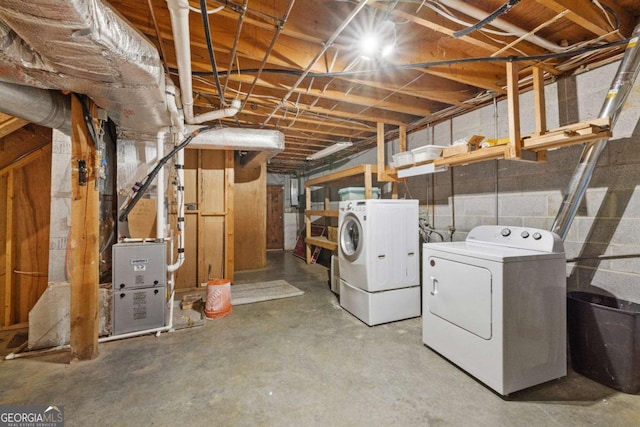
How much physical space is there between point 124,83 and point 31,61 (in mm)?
418

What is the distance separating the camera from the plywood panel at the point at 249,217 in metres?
5.25

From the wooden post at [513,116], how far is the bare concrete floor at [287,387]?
5.68ft

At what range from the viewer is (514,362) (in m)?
1.68

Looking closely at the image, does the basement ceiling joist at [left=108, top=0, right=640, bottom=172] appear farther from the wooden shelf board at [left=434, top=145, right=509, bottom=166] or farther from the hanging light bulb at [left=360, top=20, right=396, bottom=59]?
the wooden shelf board at [left=434, top=145, right=509, bottom=166]

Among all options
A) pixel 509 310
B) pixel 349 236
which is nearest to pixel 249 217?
pixel 349 236

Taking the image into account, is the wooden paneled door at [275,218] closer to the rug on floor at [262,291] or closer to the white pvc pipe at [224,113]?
the rug on floor at [262,291]

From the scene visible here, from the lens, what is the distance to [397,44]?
→ 2014 mm

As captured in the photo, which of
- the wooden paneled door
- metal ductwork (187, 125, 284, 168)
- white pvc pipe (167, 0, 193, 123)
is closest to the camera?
white pvc pipe (167, 0, 193, 123)

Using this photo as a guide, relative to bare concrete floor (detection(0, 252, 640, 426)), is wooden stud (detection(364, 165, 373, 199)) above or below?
above

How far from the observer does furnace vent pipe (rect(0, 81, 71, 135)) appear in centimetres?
175

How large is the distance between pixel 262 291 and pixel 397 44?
11.2ft

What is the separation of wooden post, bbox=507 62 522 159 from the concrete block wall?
52 cm

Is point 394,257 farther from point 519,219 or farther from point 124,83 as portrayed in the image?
point 124,83

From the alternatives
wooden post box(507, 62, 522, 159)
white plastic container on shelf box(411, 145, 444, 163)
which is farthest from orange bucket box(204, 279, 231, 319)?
wooden post box(507, 62, 522, 159)
